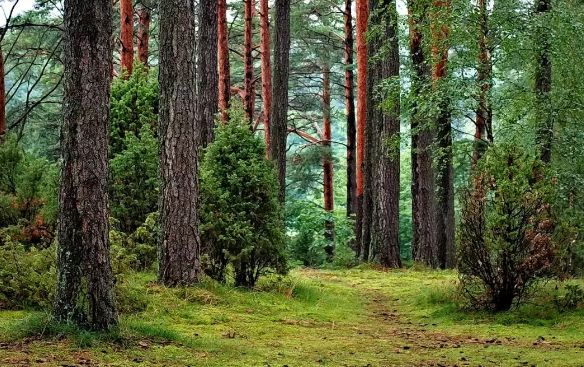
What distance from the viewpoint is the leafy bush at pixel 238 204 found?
32.2ft

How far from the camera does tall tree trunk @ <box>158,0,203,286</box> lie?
9.03 m

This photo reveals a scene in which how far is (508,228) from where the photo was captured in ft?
28.1

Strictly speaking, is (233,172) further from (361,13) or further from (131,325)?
(361,13)

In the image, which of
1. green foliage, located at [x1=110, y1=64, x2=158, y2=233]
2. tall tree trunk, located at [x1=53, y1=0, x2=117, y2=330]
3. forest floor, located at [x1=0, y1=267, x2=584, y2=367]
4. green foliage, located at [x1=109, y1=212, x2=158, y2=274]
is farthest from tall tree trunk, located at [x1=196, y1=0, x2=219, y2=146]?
tall tree trunk, located at [x1=53, y1=0, x2=117, y2=330]

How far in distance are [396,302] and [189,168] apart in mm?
4251

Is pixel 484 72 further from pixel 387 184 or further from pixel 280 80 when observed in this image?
pixel 280 80

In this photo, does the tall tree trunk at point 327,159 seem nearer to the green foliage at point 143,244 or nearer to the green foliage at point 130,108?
the green foliage at point 130,108

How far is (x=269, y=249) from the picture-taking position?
10.1 meters

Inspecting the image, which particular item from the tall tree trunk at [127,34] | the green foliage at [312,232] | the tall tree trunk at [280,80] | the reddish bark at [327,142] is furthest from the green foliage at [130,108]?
the reddish bark at [327,142]

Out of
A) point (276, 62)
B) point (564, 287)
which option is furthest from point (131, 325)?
point (276, 62)

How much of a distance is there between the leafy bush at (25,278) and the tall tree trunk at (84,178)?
1.81m

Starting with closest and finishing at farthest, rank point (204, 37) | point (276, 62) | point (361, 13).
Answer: point (204, 37) < point (276, 62) < point (361, 13)

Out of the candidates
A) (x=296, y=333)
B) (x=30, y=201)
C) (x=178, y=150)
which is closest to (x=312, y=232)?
(x=30, y=201)

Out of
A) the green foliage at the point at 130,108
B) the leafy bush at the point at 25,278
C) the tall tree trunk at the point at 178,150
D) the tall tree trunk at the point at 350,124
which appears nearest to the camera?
the leafy bush at the point at 25,278
